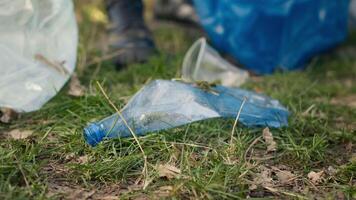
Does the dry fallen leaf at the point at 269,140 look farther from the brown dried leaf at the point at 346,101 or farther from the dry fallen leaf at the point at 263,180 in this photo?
the brown dried leaf at the point at 346,101

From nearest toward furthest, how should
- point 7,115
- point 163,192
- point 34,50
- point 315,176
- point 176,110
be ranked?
point 163,192 → point 315,176 → point 176,110 → point 7,115 → point 34,50

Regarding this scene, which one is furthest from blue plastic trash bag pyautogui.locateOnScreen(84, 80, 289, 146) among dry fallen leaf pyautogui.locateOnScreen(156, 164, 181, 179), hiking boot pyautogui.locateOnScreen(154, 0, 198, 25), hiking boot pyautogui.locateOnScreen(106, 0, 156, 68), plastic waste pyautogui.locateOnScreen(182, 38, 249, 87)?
hiking boot pyautogui.locateOnScreen(154, 0, 198, 25)

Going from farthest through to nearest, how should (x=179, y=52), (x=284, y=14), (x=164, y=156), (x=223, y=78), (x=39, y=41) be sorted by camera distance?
(x=179, y=52)
(x=284, y=14)
(x=223, y=78)
(x=39, y=41)
(x=164, y=156)

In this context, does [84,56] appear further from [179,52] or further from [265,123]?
[265,123]

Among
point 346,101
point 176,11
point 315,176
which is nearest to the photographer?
point 315,176

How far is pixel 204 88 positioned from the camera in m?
1.49

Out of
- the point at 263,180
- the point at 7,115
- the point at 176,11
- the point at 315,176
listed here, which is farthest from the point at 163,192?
the point at 176,11

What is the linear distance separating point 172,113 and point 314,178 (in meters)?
0.38

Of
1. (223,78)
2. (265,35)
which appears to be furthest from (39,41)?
(265,35)

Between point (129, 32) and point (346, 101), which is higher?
point (129, 32)

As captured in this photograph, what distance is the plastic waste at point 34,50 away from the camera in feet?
5.21

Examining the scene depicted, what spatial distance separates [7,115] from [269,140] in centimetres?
74

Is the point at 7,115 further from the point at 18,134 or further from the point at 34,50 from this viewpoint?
the point at 34,50

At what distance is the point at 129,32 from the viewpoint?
2.19 m
